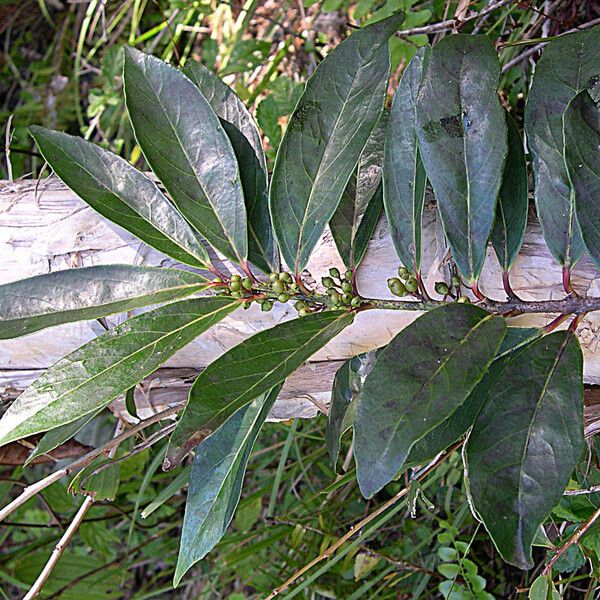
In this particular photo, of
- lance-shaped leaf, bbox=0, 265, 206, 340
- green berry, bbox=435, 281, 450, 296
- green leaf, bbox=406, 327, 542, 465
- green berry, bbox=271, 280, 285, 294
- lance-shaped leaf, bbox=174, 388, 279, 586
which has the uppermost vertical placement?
lance-shaped leaf, bbox=0, 265, 206, 340

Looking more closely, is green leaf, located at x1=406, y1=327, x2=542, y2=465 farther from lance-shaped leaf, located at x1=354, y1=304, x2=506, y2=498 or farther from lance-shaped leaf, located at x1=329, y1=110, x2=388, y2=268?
lance-shaped leaf, located at x1=329, y1=110, x2=388, y2=268

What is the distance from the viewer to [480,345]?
24.0 inches

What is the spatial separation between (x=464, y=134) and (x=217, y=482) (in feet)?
1.46

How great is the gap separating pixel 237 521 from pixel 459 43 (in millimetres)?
1234

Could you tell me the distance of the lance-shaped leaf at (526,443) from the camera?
0.58 meters

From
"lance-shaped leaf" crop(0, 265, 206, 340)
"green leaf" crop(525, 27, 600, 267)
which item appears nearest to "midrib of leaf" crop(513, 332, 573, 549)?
"green leaf" crop(525, 27, 600, 267)

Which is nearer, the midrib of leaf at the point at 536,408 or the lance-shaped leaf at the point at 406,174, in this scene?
the midrib of leaf at the point at 536,408

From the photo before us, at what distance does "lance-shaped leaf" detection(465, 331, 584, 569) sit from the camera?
0.58 meters

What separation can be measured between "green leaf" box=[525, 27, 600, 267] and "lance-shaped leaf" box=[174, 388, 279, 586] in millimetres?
337

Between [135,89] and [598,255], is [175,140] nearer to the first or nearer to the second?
[135,89]

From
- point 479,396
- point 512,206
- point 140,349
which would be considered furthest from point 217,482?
point 512,206

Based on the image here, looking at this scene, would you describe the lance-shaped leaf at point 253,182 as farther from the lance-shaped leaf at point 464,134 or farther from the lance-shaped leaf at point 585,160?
the lance-shaped leaf at point 585,160

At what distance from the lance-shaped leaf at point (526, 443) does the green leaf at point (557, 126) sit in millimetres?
116

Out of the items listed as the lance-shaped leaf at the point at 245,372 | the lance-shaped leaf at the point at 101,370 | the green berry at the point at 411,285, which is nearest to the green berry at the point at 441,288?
the green berry at the point at 411,285
